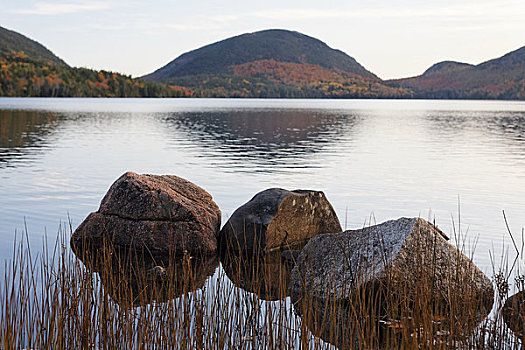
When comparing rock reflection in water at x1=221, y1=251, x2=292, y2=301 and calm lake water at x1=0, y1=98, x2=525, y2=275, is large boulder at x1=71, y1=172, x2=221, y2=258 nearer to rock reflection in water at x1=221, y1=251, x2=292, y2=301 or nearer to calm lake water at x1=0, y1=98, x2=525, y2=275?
rock reflection in water at x1=221, y1=251, x2=292, y2=301

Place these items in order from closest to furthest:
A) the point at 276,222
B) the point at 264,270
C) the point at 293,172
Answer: the point at 264,270
the point at 276,222
the point at 293,172

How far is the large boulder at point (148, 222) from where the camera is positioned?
30.8 feet

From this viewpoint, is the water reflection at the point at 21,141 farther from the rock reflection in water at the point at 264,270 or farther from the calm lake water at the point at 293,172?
the rock reflection in water at the point at 264,270

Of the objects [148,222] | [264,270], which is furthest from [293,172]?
[264,270]

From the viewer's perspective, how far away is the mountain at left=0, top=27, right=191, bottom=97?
406 ft

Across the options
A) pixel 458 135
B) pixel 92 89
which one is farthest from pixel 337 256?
pixel 92 89

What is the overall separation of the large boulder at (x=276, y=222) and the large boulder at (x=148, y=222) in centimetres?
41

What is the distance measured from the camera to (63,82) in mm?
131250

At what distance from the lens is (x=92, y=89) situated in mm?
138500

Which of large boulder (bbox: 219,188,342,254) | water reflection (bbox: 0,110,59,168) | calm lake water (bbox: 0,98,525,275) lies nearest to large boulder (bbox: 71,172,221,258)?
large boulder (bbox: 219,188,342,254)

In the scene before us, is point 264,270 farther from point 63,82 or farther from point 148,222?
point 63,82

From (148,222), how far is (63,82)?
12950 centimetres

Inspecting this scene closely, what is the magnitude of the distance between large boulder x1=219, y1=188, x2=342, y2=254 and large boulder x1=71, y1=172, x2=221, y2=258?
41cm

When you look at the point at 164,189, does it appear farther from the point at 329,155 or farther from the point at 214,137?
the point at 214,137
